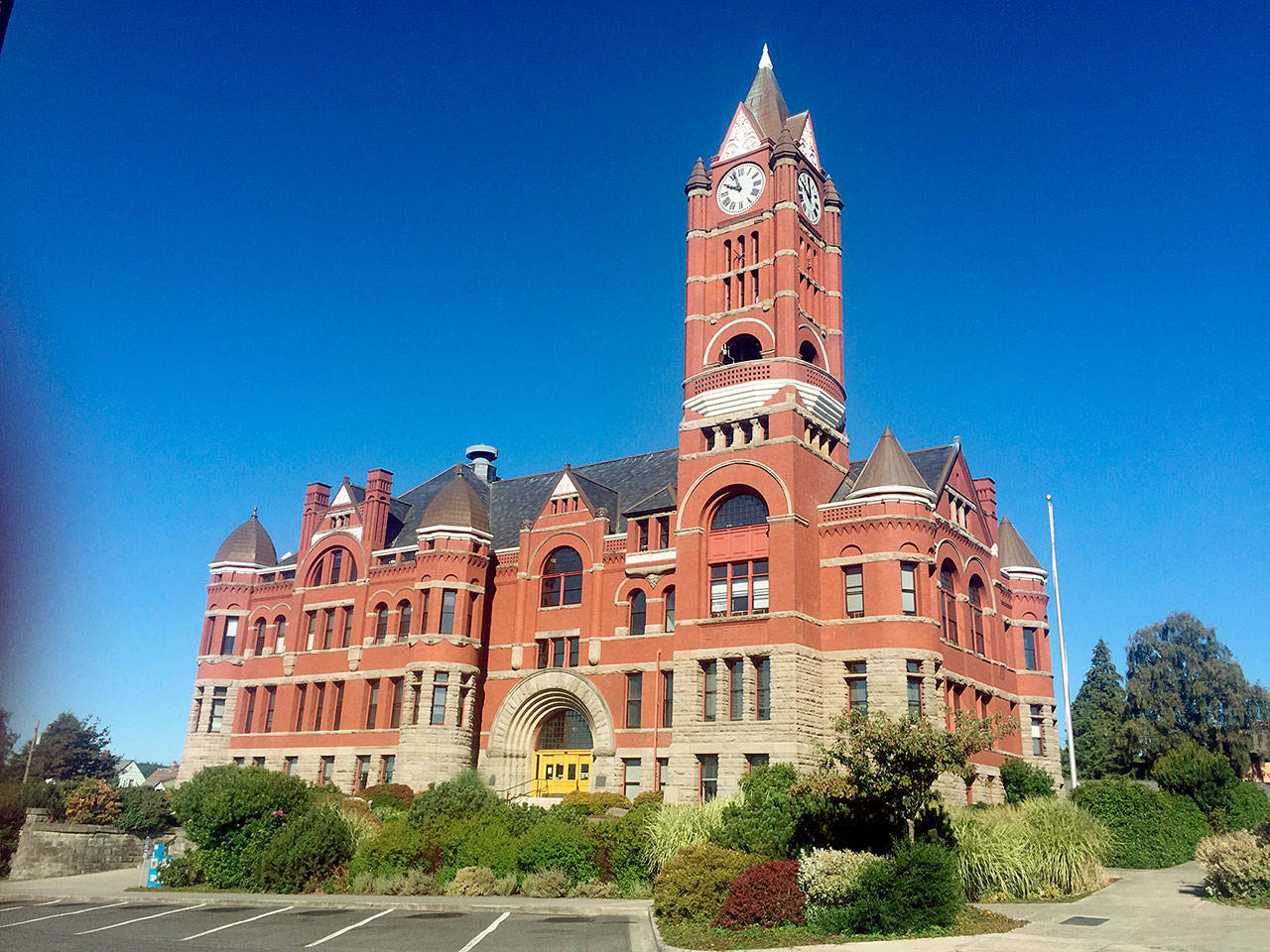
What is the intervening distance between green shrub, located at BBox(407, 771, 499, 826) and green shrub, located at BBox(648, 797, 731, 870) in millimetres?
8336

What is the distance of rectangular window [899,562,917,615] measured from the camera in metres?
38.4

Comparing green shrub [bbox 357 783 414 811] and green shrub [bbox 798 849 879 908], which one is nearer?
green shrub [bbox 798 849 879 908]

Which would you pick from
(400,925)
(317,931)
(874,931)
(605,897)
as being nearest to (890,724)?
(874,931)

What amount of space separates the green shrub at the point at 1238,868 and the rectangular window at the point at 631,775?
77.5 ft

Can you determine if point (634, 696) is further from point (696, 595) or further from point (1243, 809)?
point (1243, 809)

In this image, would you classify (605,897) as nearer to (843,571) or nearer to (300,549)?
(843,571)

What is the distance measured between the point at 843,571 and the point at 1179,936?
74.2 ft

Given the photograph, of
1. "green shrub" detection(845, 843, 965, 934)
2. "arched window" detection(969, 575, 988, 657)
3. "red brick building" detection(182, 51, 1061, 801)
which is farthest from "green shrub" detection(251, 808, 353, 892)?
"arched window" detection(969, 575, 988, 657)

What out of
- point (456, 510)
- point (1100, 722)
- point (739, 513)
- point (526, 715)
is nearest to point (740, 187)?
point (739, 513)

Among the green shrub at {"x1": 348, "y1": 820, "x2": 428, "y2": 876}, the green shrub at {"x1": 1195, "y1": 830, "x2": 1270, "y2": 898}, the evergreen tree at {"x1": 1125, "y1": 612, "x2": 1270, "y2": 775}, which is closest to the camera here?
the green shrub at {"x1": 1195, "y1": 830, "x2": 1270, "y2": 898}

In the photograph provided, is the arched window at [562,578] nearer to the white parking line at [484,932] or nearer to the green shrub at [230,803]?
the green shrub at [230,803]

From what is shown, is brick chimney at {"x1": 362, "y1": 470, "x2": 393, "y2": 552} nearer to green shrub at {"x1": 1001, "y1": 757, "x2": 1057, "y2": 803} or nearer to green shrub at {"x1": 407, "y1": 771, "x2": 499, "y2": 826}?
green shrub at {"x1": 407, "y1": 771, "x2": 499, "y2": 826}

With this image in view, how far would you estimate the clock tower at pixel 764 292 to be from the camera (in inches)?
1654

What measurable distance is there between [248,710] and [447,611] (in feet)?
52.0
